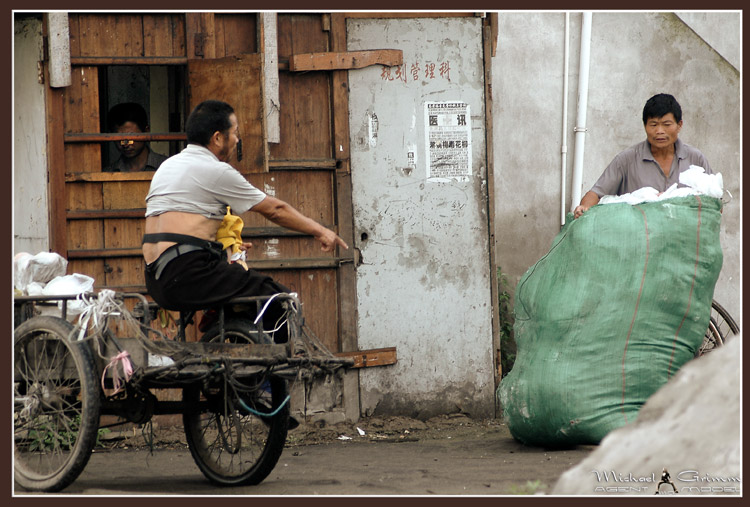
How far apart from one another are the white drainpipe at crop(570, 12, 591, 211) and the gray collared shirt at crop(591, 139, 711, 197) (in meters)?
1.91

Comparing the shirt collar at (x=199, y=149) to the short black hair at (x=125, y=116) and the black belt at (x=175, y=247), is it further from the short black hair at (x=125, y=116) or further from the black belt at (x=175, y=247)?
the short black hair at (x=125, y=116)

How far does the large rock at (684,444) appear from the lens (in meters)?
3.77

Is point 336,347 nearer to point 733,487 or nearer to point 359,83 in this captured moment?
point 359,83

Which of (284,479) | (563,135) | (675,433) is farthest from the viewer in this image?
(563,135)

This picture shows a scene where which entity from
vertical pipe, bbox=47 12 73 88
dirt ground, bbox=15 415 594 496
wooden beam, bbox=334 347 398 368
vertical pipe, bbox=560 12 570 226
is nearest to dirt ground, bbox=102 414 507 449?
dirt ground, bbox=15 415 594 496

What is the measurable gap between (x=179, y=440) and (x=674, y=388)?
3954 mm

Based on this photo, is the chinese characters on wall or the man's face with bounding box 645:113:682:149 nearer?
the man's face with bounding box 645:113:682:149

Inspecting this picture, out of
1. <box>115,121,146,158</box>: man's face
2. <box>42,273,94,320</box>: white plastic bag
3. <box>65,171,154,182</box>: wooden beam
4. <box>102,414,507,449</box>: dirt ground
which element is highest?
<box>115,121,146,158</box>: man's face

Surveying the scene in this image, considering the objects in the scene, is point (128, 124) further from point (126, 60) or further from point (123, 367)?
point (123, 367)

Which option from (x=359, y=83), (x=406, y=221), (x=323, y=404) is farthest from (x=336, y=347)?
(x=359, y=83)

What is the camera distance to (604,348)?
18.7 feet

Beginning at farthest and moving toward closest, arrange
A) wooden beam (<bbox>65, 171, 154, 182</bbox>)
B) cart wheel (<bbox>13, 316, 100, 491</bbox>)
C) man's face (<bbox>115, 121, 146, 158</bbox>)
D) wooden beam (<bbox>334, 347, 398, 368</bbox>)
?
wooden beam (<bbox>334, 347, 398, 368</bbox>), man's face (<bbox>115, 121, 146, 158</bbox>), wooden beam (<bbox>65, 171, 154, 182</bbox>), cart wheel (<bbox>13, 316, 100, 491</bbox>)

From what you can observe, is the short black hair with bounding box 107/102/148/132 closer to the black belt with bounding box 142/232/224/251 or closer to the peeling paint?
the peeling paint

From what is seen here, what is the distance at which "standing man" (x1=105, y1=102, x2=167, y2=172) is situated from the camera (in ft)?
23.1
